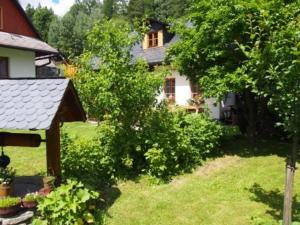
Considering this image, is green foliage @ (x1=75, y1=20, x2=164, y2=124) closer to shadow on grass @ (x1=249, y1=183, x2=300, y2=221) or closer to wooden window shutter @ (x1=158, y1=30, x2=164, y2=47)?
shadow on grass @ (x1=249, y1=183, x2=300, y2=221)

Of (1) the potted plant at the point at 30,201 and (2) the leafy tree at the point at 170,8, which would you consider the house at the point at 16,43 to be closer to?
(1) the potted plant at the point at 30,201

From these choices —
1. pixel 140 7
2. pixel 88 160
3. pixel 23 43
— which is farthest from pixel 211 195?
pixel 140 7

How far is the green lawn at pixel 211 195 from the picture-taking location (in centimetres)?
666

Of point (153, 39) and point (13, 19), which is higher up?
point (13, 19)

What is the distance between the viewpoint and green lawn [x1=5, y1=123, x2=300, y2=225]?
6.66m

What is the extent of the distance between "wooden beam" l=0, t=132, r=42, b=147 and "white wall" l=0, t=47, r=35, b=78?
12.6 meters

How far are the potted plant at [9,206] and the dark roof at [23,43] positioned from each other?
12.6 metres

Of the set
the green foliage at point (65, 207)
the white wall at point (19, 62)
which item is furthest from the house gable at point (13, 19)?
the green foliage at point (65, 207)

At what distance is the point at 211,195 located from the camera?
7.66m

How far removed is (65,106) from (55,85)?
20.8 inches

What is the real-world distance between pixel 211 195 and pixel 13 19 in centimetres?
1615

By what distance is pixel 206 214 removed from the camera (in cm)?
680

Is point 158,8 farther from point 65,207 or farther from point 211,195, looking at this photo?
point 65,207

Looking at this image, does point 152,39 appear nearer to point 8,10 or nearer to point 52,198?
point 8,10
